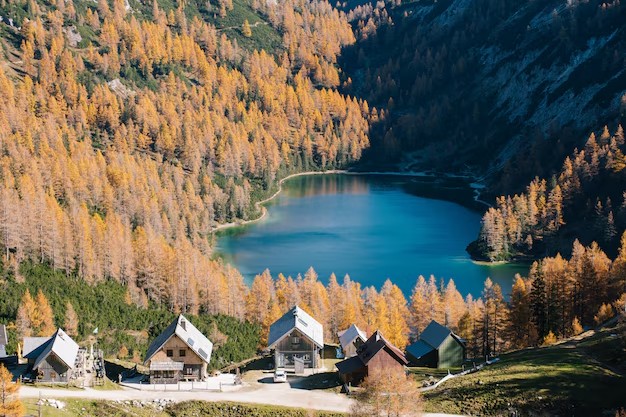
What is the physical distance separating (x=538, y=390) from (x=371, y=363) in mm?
13794

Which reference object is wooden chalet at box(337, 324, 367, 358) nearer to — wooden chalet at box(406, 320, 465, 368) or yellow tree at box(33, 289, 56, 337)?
wooden chalet at box(406, 320, 465, 368)

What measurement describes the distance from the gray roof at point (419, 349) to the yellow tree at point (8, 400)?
1625 inches

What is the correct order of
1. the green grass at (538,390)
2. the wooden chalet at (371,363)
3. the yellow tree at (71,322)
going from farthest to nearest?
the yellow tree at (71,322) → the wooden chalet at (371,363) → the green grass at (538,390)

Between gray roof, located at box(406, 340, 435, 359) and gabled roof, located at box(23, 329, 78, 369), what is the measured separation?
33.5m

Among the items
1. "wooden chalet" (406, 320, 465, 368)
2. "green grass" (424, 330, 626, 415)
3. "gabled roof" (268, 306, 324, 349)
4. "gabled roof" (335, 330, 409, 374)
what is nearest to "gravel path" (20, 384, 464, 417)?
"gabled roof" (335, 330, 409, 374)

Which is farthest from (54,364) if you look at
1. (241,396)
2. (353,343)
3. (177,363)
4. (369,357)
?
(353,343)

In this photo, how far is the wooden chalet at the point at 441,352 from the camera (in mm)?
75500

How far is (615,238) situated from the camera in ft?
468

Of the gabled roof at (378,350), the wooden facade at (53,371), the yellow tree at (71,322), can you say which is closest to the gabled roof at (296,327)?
the gabled roof at (378,350)

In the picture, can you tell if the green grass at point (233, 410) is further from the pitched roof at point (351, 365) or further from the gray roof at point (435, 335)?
the gray roof at point (435, 335)

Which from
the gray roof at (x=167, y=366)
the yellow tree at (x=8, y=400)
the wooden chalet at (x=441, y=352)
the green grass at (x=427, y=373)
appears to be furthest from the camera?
the wooden chalet at (x=441, y=352)

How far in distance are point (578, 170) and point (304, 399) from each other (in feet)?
421

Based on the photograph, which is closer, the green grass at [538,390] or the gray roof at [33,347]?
the green grass at [538,390]

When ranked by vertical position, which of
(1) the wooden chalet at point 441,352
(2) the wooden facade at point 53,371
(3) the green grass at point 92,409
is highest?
(1) the wooden chalet at point 441,352
